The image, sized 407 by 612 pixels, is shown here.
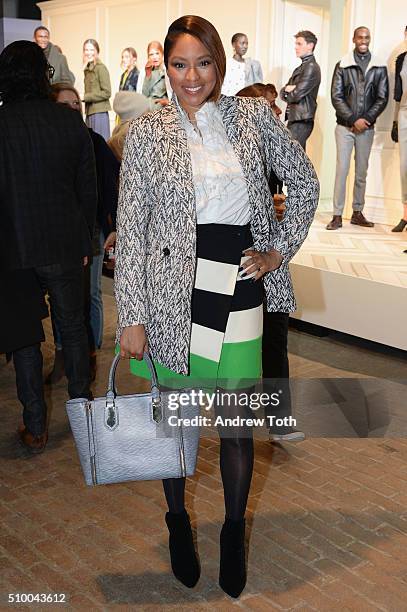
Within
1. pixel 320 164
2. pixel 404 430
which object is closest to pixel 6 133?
pixel 404 430

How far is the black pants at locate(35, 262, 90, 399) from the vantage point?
3.71 m

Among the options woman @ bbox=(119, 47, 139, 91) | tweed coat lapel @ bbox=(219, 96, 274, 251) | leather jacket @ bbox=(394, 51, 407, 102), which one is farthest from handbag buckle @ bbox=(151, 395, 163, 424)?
woman @ bbox=(119, 47, 139, 91)

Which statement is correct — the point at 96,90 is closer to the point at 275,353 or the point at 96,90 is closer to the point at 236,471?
the point at 275,353

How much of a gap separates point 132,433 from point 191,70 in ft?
3.45

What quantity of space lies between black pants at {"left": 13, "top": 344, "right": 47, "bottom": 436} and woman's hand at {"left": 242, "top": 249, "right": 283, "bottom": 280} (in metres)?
1.65

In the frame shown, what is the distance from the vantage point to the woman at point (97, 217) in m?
4.25

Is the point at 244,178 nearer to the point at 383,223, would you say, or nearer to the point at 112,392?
the point at 112,392

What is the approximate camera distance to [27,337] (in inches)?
143

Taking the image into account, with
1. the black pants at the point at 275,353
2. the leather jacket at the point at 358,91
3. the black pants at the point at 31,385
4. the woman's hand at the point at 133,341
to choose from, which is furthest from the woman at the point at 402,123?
the woman's hand at the point at 133,341

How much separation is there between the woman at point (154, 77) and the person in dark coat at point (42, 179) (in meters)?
6.91

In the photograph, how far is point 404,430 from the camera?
13.7 ft

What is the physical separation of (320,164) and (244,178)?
837 cm

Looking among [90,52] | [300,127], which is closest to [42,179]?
[300,127]

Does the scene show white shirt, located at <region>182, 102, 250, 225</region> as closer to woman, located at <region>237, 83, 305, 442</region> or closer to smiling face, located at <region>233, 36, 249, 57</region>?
woman, located at <region>237, 83, 305, 442</region>
